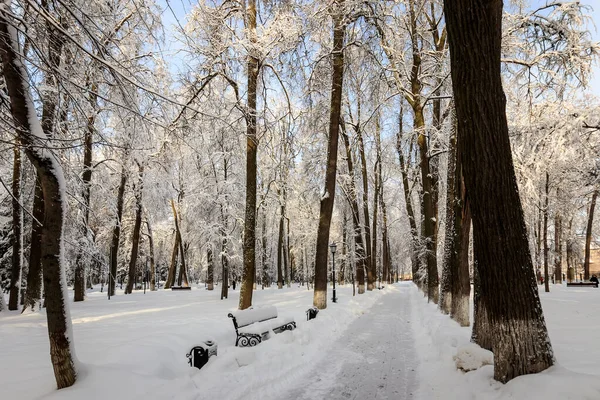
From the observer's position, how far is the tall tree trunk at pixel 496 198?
3855 mm

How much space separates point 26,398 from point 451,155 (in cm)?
1070

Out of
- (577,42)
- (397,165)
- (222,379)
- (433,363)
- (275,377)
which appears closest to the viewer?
(222,379)

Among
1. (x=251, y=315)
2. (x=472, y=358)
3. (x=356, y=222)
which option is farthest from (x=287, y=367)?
(x=356, y=222)

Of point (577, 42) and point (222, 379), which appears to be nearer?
point (222, 379)

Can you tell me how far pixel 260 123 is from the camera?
1024 centimetres

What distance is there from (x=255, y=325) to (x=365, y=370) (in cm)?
249

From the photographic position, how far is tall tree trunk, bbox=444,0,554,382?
3855mm

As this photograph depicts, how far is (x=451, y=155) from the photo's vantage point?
10531 millimetres

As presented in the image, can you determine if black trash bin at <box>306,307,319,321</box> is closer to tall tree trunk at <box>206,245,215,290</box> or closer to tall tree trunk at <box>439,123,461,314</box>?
tall tree trunk at <box>439,123,461,314</box>

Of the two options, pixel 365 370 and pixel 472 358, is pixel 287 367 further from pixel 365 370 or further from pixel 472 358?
pixel 472 358

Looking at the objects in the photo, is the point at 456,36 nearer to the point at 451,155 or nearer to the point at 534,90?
the point at 534,90

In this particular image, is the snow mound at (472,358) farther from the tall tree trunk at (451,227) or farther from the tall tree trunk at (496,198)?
the tall tree trunk at (451,227)

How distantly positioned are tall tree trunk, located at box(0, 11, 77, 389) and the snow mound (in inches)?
205

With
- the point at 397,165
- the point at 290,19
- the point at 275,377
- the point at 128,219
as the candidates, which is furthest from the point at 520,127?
the point at 128,219
